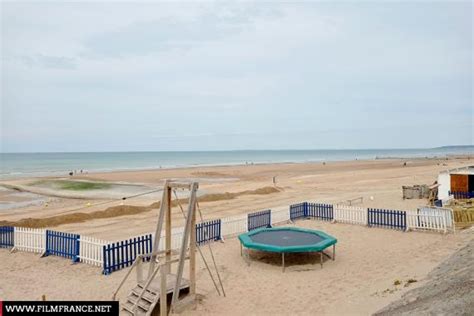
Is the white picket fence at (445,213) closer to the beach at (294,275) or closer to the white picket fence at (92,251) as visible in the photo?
the beach at (294,275)

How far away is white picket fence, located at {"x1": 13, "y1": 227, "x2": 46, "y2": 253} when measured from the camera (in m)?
15.0

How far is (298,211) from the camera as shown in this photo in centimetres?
2131

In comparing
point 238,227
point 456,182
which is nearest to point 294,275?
point 238,227

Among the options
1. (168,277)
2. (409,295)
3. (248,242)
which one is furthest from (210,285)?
(409,295)

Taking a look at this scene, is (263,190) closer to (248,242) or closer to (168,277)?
(248,242)

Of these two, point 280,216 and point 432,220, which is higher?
point 432,220

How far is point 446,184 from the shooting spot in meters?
24.2

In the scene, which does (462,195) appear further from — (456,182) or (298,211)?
(298,211)

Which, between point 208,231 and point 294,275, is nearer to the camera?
point 294,275

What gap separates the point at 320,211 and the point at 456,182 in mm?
9399

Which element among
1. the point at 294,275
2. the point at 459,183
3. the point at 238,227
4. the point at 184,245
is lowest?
the point at 294,275

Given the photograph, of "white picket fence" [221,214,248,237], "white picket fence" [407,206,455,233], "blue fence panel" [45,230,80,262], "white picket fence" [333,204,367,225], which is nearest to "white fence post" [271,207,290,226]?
"white picket fence" [221,214,248,237]

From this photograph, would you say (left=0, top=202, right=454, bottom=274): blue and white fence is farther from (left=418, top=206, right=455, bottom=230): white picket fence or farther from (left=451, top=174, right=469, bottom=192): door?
(left=451, top=174, right=469, bottom=192): door

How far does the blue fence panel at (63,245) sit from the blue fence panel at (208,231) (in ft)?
15.3
